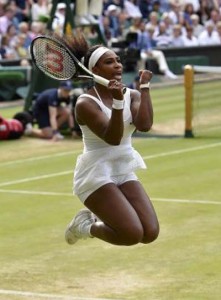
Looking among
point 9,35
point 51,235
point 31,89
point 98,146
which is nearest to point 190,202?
point 51,235

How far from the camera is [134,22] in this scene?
30859 mm

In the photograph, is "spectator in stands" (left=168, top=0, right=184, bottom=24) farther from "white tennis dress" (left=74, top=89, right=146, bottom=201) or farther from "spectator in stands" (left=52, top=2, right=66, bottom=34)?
"white tennis dress" (left=74, top=89, right=146, bottom=201)

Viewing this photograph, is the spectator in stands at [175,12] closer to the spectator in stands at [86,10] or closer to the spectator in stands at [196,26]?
the spectator in stands at [196,26]

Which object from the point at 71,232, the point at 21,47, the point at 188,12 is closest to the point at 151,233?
the point at 71,232

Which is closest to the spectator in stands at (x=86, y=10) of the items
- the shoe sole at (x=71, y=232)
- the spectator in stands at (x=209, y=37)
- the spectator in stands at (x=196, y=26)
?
the spectator in stands at (x=209, y=37)

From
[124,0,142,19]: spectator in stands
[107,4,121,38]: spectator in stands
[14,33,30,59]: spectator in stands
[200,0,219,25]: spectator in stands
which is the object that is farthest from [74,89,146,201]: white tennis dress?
[200,0,219,25]: spectator in stands

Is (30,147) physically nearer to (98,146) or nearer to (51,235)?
(51,235)

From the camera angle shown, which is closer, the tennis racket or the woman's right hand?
the woman's right hand

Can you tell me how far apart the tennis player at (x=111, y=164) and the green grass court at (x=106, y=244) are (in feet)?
2.21

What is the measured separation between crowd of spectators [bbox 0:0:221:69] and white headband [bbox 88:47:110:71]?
1338 cm

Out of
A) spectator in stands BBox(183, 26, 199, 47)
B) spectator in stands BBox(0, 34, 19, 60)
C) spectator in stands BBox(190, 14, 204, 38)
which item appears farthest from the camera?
spectator in stands BBox(190, 14, 204, 38)

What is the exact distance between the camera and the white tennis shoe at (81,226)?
927 cm

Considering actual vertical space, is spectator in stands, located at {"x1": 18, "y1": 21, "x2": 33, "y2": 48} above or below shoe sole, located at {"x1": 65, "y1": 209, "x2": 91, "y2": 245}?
below

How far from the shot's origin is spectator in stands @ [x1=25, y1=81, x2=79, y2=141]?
65.9 ft
